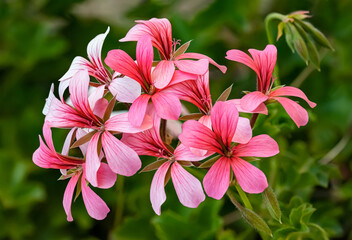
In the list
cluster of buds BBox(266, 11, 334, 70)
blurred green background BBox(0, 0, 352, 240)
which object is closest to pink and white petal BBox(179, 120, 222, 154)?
cluster of buds BBox(266, 11, 334, 70)

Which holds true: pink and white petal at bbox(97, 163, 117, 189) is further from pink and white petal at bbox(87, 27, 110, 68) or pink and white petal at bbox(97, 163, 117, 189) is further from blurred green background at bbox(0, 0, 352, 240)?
blurred green background at bbox(0, 0, 352, 240)

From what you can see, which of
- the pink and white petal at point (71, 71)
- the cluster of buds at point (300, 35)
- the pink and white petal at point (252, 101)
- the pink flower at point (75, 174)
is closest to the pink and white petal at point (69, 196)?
the pink flower at point (75, 174)

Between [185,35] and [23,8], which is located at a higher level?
[23,8]

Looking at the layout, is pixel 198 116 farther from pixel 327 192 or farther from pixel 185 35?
pixel 327 192

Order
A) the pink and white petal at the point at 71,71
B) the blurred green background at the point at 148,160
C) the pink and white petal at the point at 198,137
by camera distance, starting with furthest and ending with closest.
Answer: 1. the blurred green background at the point at 148,160
2. the pink and white petal at the point at 71,71
3. the pink and white petal at the point at 198,137

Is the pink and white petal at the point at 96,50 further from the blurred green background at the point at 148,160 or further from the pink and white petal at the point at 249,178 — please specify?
the blurred green background at the point at 148,160

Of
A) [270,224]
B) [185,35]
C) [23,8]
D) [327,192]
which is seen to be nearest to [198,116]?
[270,224]
